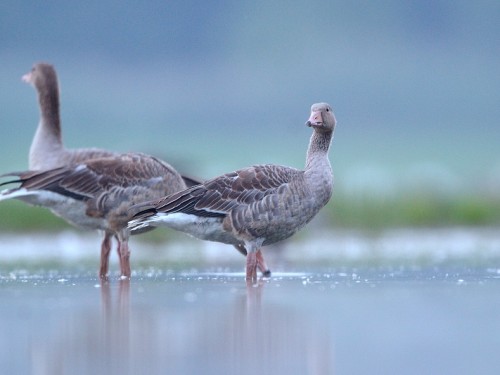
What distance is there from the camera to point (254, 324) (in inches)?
410

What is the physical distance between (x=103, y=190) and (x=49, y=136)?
2405 mm

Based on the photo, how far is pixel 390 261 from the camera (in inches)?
666

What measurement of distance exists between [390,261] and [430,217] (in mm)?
5890

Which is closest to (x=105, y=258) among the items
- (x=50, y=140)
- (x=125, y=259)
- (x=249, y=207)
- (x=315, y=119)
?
(x=125, y=259)

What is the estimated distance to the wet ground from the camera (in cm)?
898

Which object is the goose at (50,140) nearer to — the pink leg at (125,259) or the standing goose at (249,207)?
the pink leg at (125,259)

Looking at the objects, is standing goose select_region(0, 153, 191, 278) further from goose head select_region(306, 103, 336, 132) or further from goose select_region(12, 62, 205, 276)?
goose head select_region(306, 103, 336, 132)

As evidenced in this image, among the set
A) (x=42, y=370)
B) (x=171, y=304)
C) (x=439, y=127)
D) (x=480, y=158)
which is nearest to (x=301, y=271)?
(x=171, y=304)

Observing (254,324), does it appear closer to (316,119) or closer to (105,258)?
(316,119)

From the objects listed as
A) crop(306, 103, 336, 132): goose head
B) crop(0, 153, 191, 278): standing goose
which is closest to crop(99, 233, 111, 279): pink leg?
crop(0, 153, 191, 278): standing goose

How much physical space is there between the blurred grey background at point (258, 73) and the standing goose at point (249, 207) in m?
47.8

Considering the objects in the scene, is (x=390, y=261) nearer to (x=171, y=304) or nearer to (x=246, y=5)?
(x=171, y=304)

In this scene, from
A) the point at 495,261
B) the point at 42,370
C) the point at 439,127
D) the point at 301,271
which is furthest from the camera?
the point at 439,127

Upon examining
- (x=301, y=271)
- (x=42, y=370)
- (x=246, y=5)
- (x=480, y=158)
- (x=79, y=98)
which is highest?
(x=246, y=5)
